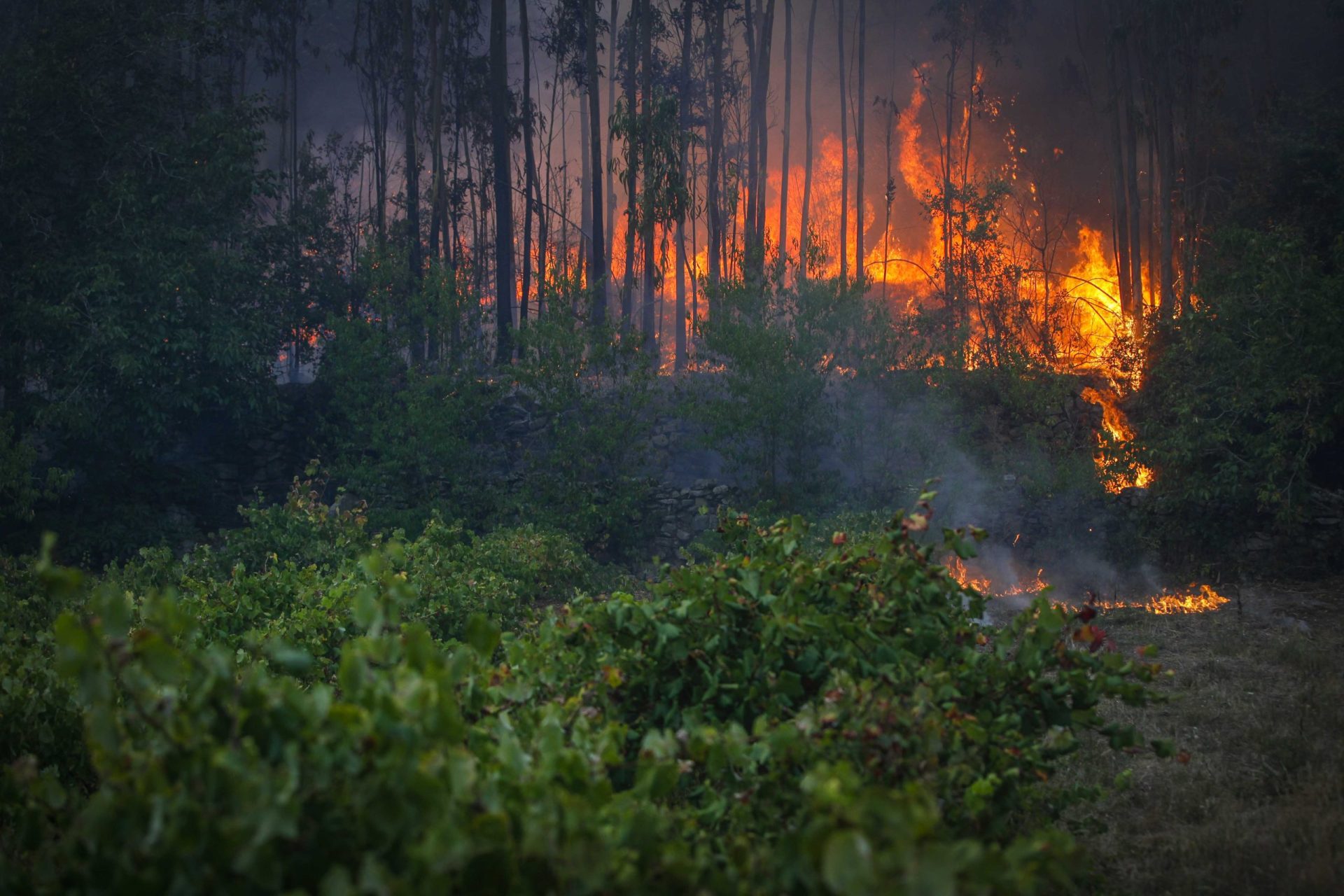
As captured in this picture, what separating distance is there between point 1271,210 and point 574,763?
1854cm

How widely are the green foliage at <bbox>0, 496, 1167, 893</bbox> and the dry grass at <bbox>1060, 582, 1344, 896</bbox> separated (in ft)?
2.61

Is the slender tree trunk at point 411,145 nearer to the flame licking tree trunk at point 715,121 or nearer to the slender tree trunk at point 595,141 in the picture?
the slender tree trunk at point 595,141

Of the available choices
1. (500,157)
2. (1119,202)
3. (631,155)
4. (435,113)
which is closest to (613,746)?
(631,155)

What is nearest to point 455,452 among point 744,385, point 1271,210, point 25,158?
point 744,385

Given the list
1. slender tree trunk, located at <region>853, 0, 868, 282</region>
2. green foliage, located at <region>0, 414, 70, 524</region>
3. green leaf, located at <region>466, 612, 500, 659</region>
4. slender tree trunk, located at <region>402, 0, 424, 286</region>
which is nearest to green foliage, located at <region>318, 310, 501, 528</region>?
green foliage, located at <region>0, 414, 70, 524</region>

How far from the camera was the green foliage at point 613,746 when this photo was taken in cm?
139

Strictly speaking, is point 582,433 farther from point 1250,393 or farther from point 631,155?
point 1250,393

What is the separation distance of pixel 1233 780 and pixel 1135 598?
10012 millimetres

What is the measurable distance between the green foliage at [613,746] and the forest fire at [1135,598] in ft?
24.4

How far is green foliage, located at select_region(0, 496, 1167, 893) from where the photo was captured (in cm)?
139

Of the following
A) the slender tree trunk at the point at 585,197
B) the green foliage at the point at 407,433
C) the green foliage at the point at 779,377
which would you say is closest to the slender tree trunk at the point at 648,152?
the green foliage at the point at 779,377

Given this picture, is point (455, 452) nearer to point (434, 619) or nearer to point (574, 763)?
point (434, 619)

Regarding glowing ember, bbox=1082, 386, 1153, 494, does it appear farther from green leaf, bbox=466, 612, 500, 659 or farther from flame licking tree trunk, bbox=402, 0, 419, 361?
green leaf, bbox=466, 612, 500, 659

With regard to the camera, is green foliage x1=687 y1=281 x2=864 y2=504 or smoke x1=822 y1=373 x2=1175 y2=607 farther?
smoke x1=822 y1=373 x2=1175 y2=607
